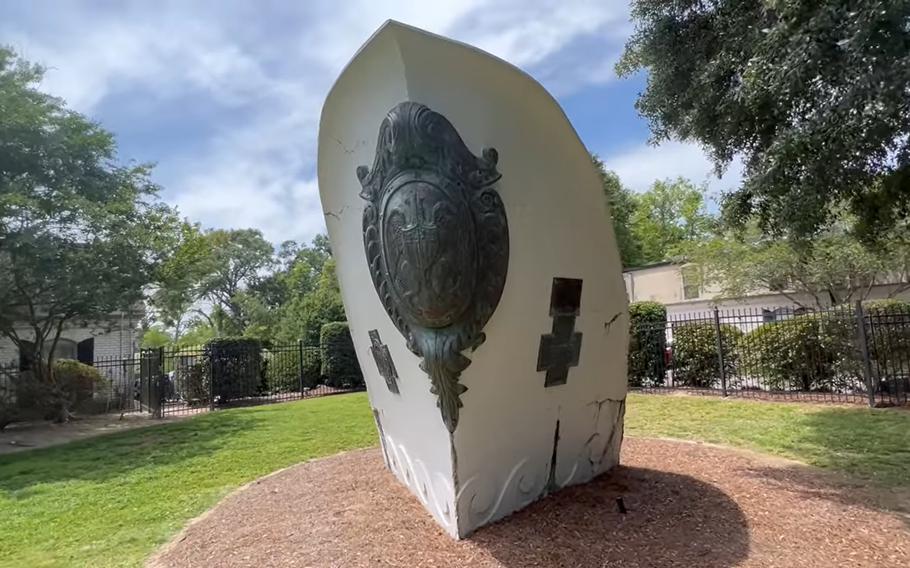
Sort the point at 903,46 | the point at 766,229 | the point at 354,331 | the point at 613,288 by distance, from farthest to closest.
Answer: the point at 766,229
the point at 354,331
the point at 613,288
the point at 903,46

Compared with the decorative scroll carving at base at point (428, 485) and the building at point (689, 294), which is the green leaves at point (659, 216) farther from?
the decorative scroll carving at base at point (428, 485)

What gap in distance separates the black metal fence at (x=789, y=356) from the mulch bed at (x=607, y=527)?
21.5ft

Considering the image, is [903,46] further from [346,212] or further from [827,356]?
[827,356]

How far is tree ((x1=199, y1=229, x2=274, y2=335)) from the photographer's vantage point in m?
41.3

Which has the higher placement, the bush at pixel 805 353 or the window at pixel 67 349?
the window at pixel 67 349

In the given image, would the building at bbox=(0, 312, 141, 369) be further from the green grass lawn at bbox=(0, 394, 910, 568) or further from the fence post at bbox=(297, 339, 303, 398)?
the green grass lawn at bbox=(0, 394, 910, 568)

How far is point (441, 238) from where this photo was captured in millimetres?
3385

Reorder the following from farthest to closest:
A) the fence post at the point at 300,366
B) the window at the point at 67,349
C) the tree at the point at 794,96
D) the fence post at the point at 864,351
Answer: the window at the point at 67,349 → the fence post at the point at 300,366 → the fence post at the point at 864,351 → the tree at the point at 794,96

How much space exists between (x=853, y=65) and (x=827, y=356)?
8774 mm

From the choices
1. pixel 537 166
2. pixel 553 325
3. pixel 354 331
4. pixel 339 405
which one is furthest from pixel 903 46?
pixel 339 405

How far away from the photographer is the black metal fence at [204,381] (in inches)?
603

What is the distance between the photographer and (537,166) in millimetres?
3941

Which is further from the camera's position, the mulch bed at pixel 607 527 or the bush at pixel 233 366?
the bush at pixel 233 366

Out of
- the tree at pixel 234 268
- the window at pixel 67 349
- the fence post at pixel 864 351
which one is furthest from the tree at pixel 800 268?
the tree at pixel 234 268
